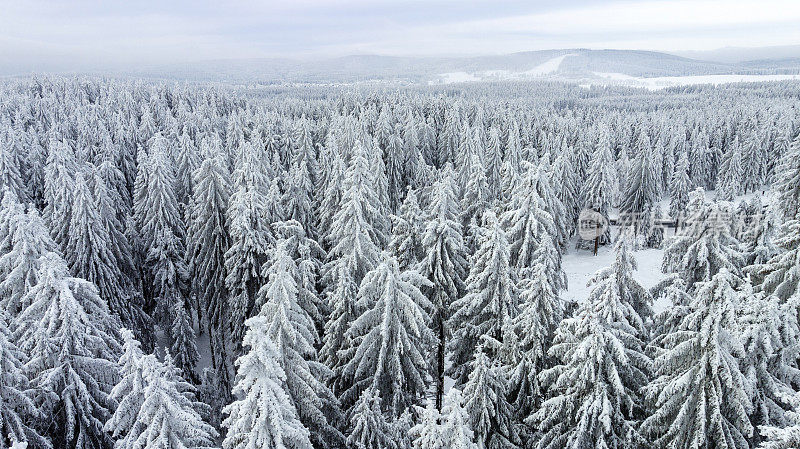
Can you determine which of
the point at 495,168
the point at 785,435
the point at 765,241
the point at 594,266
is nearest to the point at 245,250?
the point at 785,435

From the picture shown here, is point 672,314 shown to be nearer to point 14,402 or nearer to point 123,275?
point 14,402

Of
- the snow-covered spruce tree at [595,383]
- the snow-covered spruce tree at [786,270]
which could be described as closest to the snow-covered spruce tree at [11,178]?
the snow-covered spruce tree at [595,383]

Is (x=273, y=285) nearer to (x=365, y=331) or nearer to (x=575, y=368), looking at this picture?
(x=365, y=331)

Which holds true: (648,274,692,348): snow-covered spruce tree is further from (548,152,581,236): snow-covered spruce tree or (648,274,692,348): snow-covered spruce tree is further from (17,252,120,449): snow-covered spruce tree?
(548,152,581,236): snow-covered spruce tree

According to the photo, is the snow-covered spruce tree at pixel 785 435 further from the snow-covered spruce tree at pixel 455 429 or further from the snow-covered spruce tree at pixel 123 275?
the snow-covered spruce tree at pixel 123 275

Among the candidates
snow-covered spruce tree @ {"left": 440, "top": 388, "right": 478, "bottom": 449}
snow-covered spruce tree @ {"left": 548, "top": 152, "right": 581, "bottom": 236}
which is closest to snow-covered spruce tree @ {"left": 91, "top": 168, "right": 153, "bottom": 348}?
snow-covered spruce tree @ {"left": 440, "top": 388, "right": 478, "bottom": 449}
